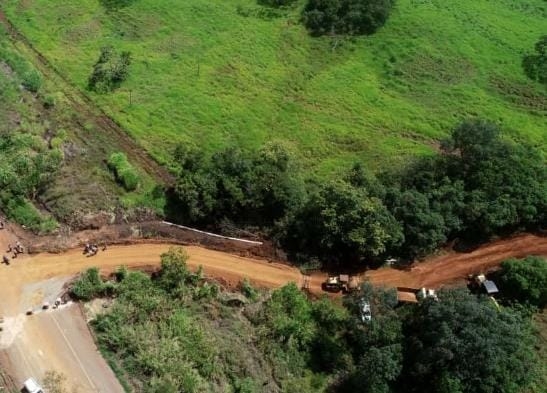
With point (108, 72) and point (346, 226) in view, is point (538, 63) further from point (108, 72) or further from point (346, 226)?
point (108, 72)

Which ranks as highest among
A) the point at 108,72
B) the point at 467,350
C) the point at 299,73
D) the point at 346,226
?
the point at 299,73

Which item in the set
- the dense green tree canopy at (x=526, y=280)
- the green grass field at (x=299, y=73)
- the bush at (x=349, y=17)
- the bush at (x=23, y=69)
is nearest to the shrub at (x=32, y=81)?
the bush at (x=23, y=69)

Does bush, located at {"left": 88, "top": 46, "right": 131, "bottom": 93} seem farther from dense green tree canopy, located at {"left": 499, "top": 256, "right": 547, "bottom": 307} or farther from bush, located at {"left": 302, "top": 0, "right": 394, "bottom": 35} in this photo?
dense green tree canopy, located at {"left": 499, "top": 256, "right": 547, "bottom": 307}

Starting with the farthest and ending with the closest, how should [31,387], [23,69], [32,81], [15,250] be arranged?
1. [23,69]
2. [32,81]
3. [15,250]
4. [31,387]

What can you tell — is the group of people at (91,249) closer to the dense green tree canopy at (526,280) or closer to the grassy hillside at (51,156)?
the grassy hillside at (51,156)

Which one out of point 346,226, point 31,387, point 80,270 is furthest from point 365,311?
point 31,387
